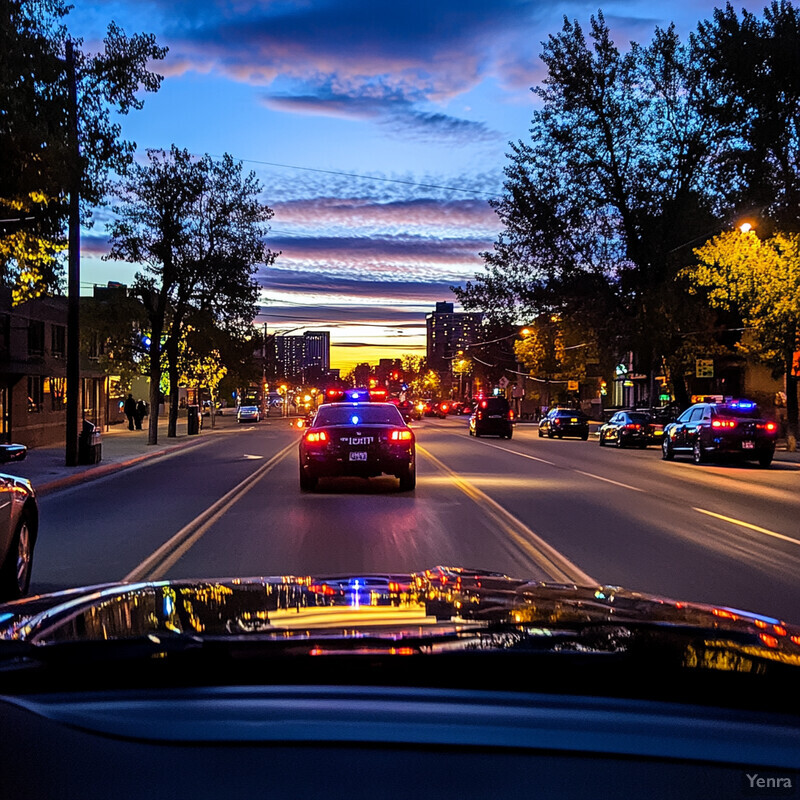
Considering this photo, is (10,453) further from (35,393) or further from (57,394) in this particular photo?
(57,394)

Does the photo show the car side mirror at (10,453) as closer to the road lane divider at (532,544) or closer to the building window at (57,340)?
the road lane divider at (532,544)

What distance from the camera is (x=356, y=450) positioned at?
58.9ft

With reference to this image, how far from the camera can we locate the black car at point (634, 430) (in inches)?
1577

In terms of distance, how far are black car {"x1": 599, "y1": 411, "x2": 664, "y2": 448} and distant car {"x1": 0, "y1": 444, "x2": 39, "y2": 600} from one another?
33.9 m

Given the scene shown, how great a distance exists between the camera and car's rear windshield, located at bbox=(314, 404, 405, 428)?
18.3 meters

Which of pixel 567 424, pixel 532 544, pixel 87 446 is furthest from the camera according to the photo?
pixel 567 424

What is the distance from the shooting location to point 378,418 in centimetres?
1853

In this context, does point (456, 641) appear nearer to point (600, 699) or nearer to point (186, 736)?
point (600, 699)

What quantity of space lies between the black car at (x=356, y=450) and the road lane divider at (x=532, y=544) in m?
1.38

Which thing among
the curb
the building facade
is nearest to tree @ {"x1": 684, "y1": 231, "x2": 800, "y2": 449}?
the curb

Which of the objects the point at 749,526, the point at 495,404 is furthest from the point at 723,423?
the point at 495,404

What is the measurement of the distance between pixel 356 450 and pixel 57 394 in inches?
1114

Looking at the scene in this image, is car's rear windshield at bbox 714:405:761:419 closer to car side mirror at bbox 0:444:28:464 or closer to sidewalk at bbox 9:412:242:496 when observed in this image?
sidewalk at bbox 9:412:242:496

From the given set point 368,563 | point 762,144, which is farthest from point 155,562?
point 762,144
